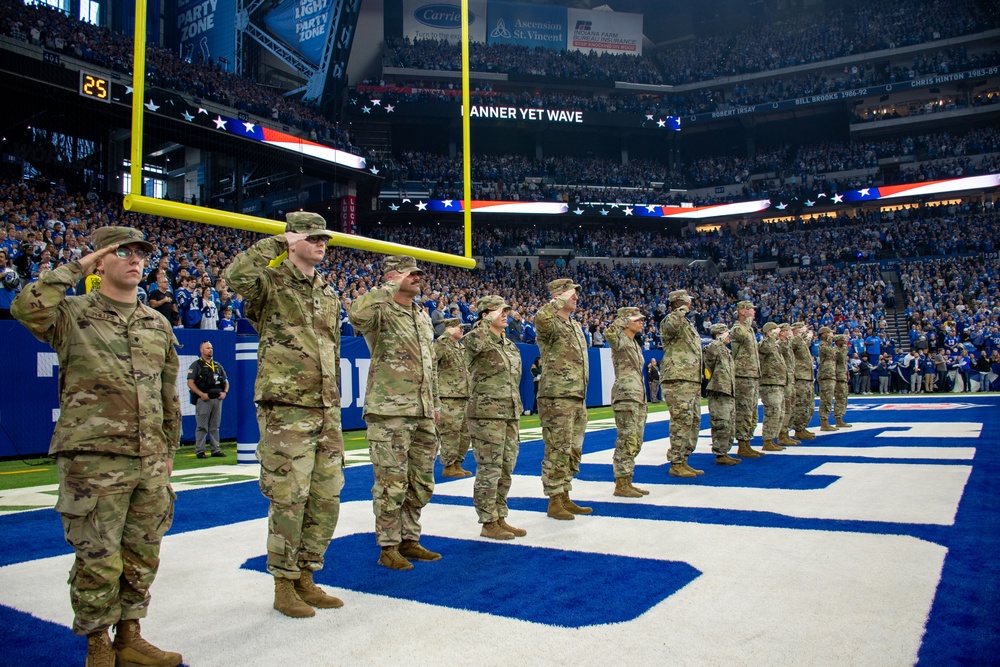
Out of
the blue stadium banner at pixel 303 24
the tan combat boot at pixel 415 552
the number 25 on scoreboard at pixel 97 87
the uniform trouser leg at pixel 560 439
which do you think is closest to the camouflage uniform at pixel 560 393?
the uniform trouser leg at pixel 560 439

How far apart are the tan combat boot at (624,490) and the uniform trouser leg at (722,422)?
2.67m

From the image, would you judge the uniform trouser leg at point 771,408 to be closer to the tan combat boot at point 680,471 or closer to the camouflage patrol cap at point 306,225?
the tan combat boot at point 680,471

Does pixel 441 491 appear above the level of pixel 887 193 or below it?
below

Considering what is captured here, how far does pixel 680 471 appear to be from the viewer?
27.2ft

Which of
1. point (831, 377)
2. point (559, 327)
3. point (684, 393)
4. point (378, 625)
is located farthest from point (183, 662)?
point (831, 377)

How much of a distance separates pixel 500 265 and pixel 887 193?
23116mm

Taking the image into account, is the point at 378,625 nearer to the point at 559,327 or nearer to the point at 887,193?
the point at 559,327

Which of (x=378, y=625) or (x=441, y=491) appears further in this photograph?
(x=441, y=491)

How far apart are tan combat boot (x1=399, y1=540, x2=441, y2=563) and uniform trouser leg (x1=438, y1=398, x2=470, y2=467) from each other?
4166 mm

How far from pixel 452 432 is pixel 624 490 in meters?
2.89

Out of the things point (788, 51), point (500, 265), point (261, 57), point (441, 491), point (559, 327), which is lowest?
point (441, 491)

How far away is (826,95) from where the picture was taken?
4306 cm

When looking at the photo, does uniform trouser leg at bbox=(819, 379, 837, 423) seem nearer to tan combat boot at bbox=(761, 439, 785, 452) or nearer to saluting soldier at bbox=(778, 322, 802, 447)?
saluting soldier at bbox=(778, 322, 802, 447)

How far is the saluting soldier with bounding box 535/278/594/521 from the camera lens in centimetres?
603
